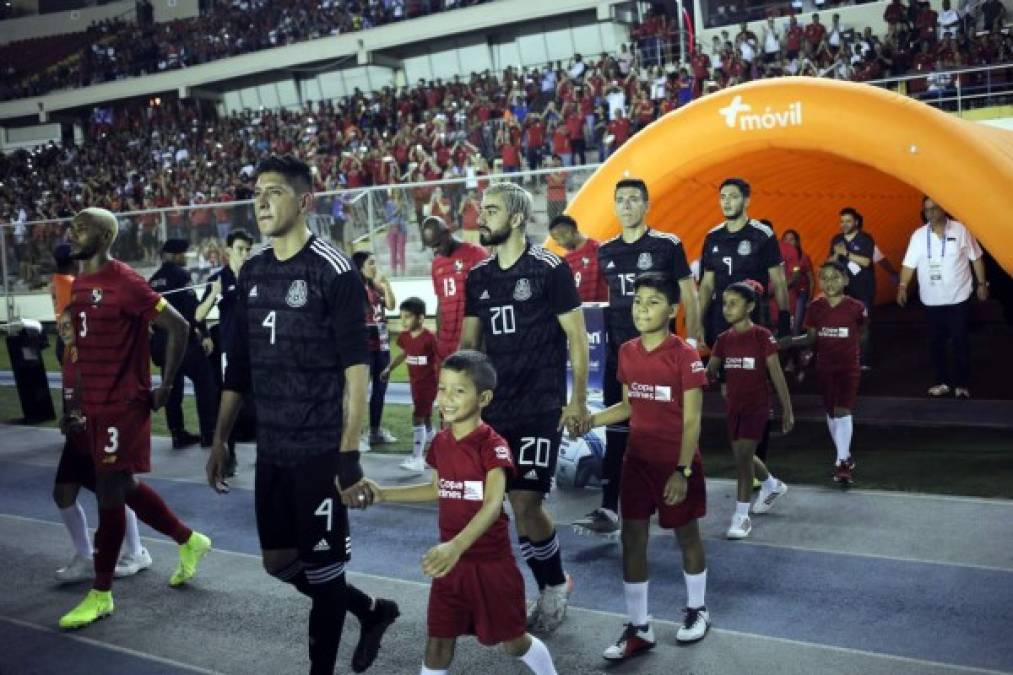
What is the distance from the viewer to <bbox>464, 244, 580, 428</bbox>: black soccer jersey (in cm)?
540

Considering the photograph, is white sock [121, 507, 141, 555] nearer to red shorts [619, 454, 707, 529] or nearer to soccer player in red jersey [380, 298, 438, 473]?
soccer player in red jersey [380, 298, 438, 473]

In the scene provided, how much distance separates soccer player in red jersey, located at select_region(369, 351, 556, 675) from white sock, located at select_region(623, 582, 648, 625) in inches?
35.9

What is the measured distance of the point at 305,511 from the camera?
4.36 metres

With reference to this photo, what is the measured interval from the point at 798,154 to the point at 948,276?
2.02 metres

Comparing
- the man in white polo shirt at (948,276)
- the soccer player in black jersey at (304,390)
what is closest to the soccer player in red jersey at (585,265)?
the man in white polo shirt at (948,276)

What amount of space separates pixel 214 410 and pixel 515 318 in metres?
6.14

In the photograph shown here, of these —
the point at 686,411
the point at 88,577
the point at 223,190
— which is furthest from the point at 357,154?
the point at 686,411

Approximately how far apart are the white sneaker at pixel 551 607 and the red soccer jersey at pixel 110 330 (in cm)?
252

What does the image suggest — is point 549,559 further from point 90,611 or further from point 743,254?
point 743,254

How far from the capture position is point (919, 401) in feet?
36.2

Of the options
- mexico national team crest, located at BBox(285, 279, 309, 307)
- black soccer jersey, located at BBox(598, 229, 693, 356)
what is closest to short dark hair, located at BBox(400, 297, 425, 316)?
black soccer jersey, located at BBox(598, 229, 693, 356)

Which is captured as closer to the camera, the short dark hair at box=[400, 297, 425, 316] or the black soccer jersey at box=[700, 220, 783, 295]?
the black soccer jersey at box=[700, 220, 783, 295]

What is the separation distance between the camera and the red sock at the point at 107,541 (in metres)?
5.79

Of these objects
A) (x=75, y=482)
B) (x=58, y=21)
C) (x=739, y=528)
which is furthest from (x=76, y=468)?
(x=58, y=21)
